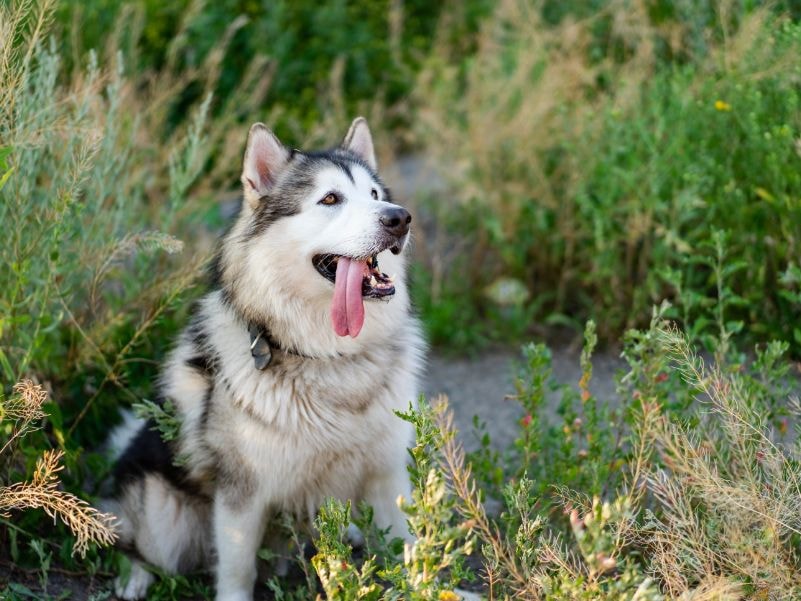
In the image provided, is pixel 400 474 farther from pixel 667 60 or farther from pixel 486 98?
pixel 667 60

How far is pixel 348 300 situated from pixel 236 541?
90 cm

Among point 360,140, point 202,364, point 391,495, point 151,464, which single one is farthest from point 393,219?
point 151,464

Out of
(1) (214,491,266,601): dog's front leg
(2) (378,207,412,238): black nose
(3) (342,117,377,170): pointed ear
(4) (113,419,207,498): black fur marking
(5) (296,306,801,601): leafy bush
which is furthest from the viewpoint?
(3) (342,117,377,170): pointed ear

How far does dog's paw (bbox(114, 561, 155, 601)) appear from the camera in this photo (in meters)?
3.30

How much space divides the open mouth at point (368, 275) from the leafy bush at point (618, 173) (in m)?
1.18

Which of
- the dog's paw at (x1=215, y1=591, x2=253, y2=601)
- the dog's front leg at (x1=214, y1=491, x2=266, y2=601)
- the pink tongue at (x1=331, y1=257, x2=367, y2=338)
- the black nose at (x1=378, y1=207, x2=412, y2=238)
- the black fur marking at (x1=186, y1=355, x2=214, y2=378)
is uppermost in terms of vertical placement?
the black nose at (x1=378, y1=207, x2=412, y2=238)

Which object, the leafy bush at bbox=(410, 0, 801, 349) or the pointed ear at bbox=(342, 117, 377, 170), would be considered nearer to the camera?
the pointed ear at bbox=(342, 117, 377, 170)

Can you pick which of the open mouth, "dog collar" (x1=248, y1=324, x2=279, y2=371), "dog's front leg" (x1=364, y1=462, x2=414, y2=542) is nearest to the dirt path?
"dog's front leg" (x1=364, y1=462, x2=414, y2=542)

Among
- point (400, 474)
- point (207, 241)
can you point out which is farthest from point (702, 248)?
point (207, 241)

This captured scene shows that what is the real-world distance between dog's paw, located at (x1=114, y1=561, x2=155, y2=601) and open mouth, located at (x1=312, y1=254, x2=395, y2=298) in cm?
127

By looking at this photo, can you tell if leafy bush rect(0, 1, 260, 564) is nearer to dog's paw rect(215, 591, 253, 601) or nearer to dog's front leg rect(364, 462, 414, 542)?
dog's paw rect(215, 591, 253, 601)

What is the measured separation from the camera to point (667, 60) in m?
6.22

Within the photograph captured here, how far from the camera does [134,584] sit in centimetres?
333

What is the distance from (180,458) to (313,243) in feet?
2.97
